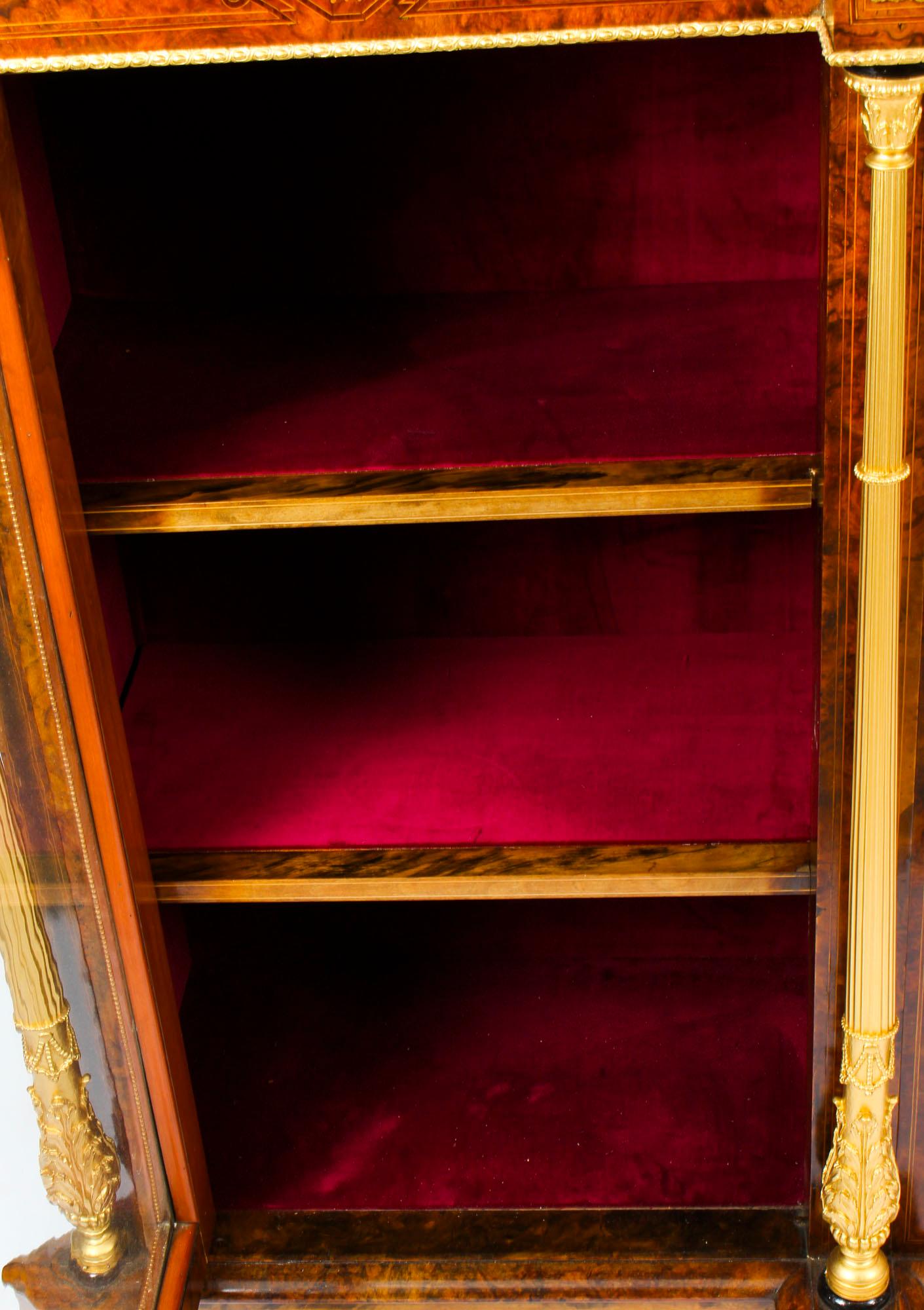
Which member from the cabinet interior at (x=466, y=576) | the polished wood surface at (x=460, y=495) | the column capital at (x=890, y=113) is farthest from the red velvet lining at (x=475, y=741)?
the column capital at (x=890, y=113)

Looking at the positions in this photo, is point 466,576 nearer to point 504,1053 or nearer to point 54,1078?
point 504,1053

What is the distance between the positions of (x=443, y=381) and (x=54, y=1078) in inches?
21.1

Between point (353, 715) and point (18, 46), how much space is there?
1.85 feet

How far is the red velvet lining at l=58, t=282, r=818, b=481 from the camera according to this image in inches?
35.8

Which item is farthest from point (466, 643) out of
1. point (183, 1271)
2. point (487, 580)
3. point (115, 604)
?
point (183, 1271)

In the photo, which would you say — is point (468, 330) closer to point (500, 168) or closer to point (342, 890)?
point (500, 168)

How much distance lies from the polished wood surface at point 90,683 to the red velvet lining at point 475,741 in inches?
2.8

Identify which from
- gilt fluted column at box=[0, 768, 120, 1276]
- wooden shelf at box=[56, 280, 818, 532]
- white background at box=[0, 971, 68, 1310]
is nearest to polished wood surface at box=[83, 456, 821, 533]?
wooden shelf at box=[56, 280, 818, 532]

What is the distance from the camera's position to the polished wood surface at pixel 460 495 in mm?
859

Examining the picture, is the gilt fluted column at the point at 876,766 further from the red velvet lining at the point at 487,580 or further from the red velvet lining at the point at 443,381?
the red velvet lining at the point at 487,580

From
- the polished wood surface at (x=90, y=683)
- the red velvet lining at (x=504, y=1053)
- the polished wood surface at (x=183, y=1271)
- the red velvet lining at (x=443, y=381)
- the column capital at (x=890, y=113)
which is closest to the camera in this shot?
the column capital at (x=890, y=113)

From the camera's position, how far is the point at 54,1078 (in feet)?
3.12

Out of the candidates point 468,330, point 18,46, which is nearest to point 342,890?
point 468,330

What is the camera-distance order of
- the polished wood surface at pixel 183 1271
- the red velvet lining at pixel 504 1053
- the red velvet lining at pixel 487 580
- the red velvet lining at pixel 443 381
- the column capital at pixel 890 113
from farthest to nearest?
the red velvet lining at pixel 487 580, the red velvet lining at pixel 504 1053, the polished wood surface at pixel 183 1271, the red velvet lining at pixel 443 381, the column capital at pixel 890 113
